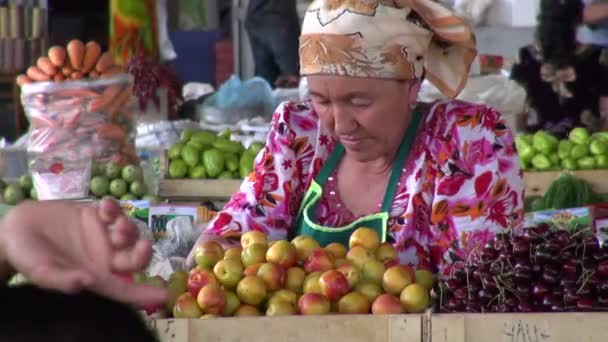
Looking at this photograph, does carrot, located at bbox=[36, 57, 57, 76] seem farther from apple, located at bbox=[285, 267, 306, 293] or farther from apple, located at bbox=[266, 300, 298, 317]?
apple, located at bbox=[266, 300, 298, 317]

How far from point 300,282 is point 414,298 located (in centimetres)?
30

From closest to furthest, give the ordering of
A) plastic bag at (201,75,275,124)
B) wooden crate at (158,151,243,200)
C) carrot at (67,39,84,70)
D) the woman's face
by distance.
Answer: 1. the woman's face
2. wooden crate at (158,151,243,200)
3. carrot at (67,39,84,70)
4. plastic bag at (201,75,275,124)

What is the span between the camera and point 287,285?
2803 mm

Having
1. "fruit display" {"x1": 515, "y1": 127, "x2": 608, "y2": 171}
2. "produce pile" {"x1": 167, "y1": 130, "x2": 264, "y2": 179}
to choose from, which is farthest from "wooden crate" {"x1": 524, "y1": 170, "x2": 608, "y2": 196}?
"produce pile" {"x1": 167, "y1": 130, "x2": 264, "y2": 179}

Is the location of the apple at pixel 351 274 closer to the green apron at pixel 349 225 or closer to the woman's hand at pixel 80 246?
the green apron at pixel 349 225

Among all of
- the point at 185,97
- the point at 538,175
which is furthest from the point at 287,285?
the point at 185,97

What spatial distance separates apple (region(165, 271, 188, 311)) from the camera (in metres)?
→ 2.69

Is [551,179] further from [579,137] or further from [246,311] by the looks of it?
[246,311]

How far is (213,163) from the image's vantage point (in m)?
5.22

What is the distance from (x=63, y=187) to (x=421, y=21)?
7.49ft

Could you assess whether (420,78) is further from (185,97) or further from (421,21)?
(185,97)

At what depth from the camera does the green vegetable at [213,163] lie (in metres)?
5.22

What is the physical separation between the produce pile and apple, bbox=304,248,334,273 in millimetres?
2376

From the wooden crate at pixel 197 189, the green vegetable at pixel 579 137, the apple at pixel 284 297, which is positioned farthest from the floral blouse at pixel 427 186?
the green vegetable at pixel 579 137
